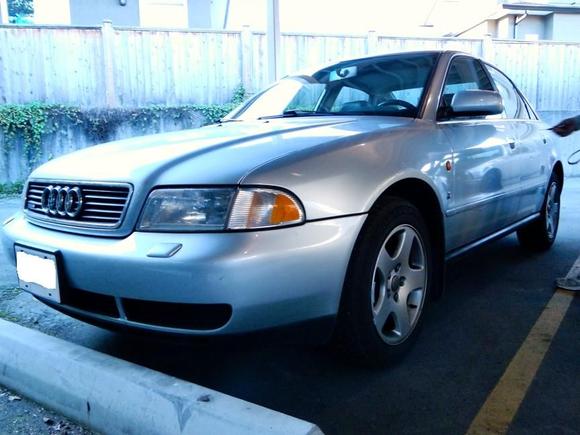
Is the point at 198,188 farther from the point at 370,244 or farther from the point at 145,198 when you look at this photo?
the point at 370,244

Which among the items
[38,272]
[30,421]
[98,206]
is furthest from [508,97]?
[30,421]

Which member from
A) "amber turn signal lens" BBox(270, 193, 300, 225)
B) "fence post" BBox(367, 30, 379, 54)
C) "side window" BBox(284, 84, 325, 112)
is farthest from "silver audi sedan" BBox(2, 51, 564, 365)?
"fence post" BBox(367, 30, 379, 54)

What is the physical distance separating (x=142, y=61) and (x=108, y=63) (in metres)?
0.56

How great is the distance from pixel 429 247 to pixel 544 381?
31.6 inches

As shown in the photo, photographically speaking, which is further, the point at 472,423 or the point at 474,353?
the point at 474,353

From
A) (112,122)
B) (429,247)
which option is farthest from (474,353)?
(112,122)

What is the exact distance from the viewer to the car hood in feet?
6.91

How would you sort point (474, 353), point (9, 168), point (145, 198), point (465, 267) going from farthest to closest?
point (9, 168)
point (465, 267)
point (474, 353)
point (145, 198)

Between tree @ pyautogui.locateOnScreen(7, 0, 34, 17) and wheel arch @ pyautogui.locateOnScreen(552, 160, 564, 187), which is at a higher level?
tree @ pyautogui.locateOnScreen(7, 0, 34, 17)

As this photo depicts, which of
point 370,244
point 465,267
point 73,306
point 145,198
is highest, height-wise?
point 145,198

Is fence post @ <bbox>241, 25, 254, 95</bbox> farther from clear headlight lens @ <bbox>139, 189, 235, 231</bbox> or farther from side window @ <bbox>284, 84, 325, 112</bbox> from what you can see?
clear headlight lens @ <bbox>139, 189, 235, 231</bbox>

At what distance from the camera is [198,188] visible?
2047mm

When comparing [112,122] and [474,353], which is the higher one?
[112,122]

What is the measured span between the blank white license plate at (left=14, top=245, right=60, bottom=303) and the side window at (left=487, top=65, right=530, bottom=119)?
3108 mm
